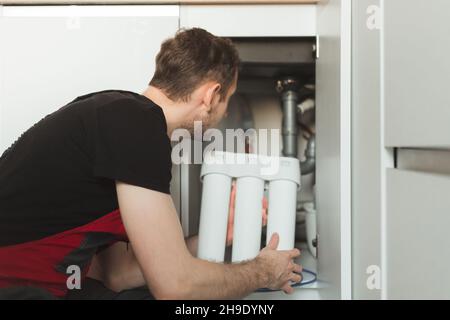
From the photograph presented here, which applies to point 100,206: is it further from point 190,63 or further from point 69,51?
point 69,51

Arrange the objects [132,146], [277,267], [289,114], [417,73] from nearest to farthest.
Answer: [417,73]
[132,146]
[277,267]
[289,114]

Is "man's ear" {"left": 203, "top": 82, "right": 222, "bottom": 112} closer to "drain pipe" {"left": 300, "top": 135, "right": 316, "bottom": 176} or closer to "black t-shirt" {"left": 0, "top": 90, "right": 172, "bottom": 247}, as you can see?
"black t-shirt" {"left": 0, "top": 90, "right": 172, "bottom": 247}

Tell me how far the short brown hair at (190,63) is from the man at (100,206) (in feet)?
0.50

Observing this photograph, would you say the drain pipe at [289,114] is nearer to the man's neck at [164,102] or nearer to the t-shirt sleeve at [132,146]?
the man's neck at [164,102]

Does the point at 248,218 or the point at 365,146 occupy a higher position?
the point at 365,146

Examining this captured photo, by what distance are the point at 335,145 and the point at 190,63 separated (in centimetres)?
37

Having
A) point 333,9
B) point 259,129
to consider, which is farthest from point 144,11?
point 259,129

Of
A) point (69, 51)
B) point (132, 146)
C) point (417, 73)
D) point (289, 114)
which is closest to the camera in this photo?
point (417, 73)

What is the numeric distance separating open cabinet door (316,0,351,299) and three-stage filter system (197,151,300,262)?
98 millimetres

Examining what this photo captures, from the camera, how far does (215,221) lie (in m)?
1.07

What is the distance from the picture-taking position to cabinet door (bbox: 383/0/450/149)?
1.84ft

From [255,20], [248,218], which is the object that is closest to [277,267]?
[248,218]

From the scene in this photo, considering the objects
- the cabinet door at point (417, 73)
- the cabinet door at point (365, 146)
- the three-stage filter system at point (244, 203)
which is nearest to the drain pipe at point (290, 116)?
the three-stage filter system at point (244, 203)

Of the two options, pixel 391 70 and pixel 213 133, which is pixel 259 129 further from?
pixel 391 70
